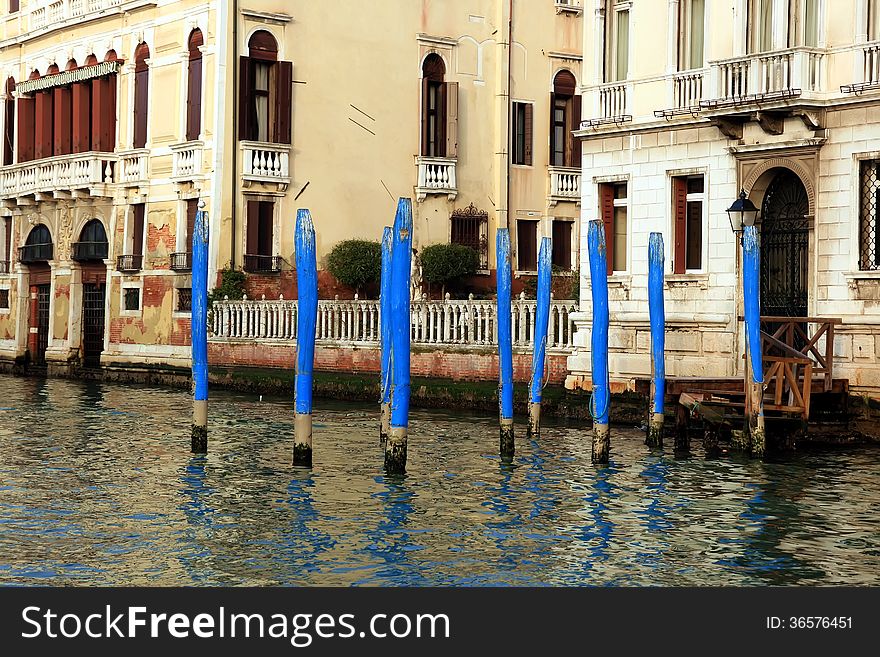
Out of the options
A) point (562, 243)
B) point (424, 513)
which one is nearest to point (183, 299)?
point (562, 243)

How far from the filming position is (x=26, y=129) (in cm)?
3244

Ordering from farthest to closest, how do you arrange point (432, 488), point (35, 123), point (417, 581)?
point (35, 123) → point (432, 488) → point (417, 581)

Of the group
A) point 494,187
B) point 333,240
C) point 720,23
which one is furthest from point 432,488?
point 494,187

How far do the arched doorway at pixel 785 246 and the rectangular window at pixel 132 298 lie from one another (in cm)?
1321

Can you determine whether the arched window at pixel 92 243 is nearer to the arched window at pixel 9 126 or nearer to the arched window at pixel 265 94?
the arched window at pixel 9 126

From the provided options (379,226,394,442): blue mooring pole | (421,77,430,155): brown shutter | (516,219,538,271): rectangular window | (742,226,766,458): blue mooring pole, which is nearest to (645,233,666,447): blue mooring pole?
(742,226,766,458): blue mooring pole

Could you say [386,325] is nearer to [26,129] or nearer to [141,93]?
[141,93]

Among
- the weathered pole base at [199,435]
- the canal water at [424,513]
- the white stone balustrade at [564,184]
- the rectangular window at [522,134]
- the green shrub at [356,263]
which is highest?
the rectangular window at [522,134]

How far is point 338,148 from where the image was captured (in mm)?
28328

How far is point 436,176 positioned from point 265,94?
3.38 m

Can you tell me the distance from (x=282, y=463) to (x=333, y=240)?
12.0 m

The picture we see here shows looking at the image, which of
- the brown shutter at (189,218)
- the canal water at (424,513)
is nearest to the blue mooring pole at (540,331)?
the canal water at (424,513)

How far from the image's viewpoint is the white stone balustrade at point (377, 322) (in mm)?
21875
